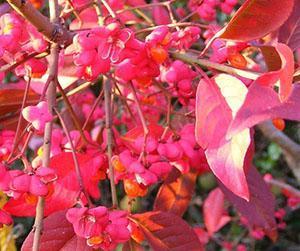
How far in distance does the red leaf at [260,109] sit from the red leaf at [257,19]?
0.14 meters

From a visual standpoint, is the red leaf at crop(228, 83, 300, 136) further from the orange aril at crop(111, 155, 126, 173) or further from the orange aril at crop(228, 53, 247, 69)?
the orange aril at crop(111, 155, 126, 173)

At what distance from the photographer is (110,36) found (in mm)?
749

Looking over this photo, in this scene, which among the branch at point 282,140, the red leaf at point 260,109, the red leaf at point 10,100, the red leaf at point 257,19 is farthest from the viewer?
the branch at point 282,140

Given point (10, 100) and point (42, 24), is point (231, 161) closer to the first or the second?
point (42, 24)

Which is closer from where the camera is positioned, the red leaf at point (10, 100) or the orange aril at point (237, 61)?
the orange aril at point (237, 61)

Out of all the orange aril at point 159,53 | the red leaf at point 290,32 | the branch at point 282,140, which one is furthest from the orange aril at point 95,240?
the branch at point 282,140

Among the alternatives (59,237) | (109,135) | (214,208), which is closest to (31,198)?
(59,237)

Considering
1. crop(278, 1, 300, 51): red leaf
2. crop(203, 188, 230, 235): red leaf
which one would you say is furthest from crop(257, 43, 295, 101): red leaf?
crop(203, 188, 230, 235): red leaf

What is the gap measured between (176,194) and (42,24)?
0.49 m

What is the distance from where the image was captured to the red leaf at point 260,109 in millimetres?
579

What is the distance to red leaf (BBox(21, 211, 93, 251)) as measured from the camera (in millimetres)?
826

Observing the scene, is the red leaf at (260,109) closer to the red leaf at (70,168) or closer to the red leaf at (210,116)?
the red leaf at (210,116)

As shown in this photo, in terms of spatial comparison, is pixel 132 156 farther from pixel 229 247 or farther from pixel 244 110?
pixel 229 247

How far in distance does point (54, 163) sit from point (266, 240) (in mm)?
2030
